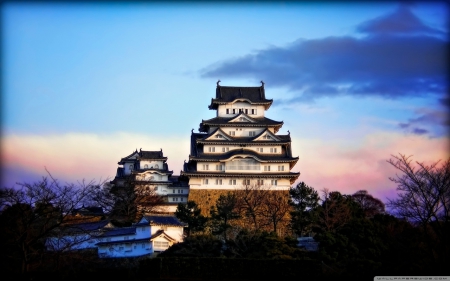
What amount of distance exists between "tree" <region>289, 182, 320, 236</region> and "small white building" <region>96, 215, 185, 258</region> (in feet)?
19.5

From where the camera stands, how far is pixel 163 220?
3775cm

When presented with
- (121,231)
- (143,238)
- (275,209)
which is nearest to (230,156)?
(275,209)

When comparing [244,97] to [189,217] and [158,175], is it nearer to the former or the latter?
[158,175]

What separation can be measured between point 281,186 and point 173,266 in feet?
66.5

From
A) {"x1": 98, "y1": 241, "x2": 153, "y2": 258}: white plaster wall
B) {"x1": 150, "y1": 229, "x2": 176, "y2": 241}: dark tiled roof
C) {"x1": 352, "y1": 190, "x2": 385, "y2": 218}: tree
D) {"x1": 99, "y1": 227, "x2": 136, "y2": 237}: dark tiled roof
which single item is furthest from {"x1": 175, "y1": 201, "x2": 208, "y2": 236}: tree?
{"x1": 352, "y1": 190, "x2": 385, "y2": 218}: tree

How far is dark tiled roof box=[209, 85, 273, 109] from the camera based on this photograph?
51.8 metres

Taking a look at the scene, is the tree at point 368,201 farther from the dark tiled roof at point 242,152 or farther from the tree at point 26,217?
the tree at point 26,217

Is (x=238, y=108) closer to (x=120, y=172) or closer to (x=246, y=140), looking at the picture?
(x=246, y=140)

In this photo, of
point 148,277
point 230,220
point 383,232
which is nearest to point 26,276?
point 148,277

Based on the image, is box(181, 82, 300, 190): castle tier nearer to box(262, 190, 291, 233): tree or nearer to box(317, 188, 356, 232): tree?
box(262, 190, 291, 233): tree

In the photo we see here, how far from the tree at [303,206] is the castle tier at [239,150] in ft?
30.0

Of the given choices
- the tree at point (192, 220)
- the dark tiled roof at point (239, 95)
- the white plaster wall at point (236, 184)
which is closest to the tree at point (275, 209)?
the white plaster wall at point (236, 184)

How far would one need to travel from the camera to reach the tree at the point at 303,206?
37.6 meters

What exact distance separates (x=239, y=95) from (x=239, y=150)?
16.8ft
